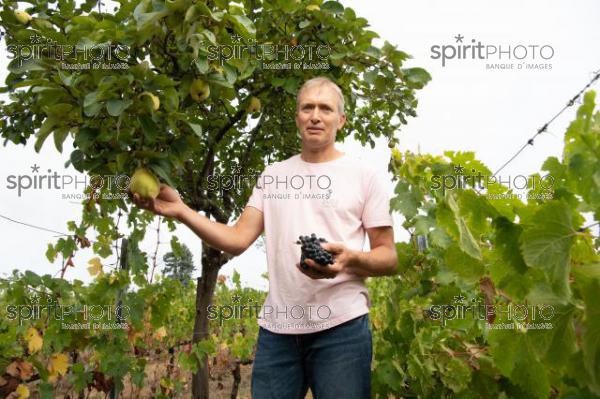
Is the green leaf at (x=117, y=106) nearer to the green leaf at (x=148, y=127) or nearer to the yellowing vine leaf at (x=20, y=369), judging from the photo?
the green leaf at (x=148, y=127)

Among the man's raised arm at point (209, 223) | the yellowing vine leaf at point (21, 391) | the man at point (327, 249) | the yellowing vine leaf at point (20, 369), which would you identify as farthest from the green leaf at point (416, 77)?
the yellowing vine leaf at point (21, 391)

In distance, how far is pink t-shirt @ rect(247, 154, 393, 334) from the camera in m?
1.98

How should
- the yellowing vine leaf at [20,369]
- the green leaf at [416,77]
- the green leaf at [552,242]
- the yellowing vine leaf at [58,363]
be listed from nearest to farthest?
the green leaf at [552,242], the green leaf at [416,77], the yellowing vine leaf at [20,369], the yellowing vine leaf at [58,363]

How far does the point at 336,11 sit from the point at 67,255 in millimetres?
2171

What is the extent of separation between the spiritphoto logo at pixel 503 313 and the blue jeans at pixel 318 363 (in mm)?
459

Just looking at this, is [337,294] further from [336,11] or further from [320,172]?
[336,11]

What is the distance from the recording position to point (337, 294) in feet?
6.51

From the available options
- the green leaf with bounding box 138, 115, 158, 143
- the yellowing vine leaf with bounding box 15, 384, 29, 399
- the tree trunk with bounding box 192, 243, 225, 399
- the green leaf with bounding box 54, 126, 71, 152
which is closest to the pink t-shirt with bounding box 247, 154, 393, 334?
the green leaf with bounding box 138, 115, 158, 143

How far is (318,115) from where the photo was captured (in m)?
2.13

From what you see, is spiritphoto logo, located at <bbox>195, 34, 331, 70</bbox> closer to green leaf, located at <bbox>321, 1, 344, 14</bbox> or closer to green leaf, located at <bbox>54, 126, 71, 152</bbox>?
green leaf, located at <bbox>321, 1, 344, 14</bbox>

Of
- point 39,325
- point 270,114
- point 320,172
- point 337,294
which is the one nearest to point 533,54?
point 270,114

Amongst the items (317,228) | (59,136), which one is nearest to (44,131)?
(59,136)

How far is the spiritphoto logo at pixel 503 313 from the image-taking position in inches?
49.6

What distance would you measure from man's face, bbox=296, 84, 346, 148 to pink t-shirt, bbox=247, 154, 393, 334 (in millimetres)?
119
